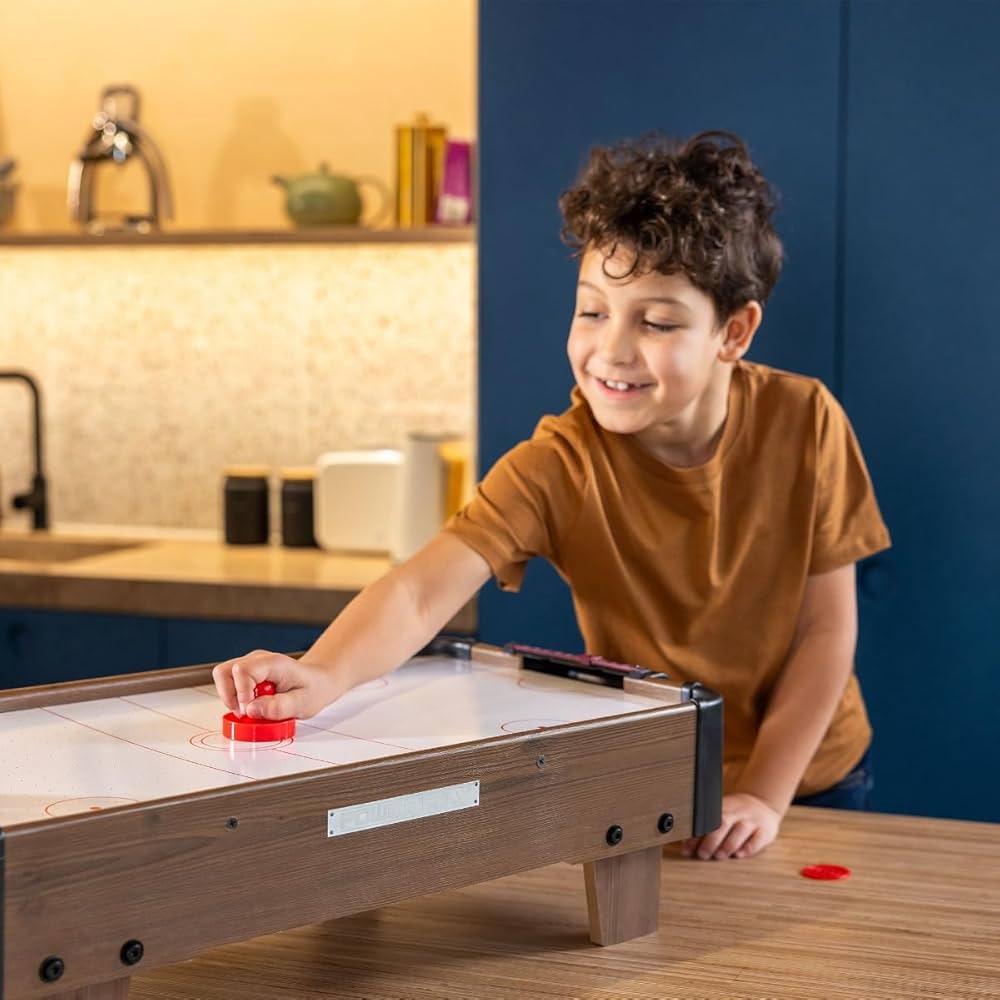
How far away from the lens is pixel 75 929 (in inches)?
34.2

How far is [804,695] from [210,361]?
84.4 inches

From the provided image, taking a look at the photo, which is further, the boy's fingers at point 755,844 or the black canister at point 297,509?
the black canister at point 297,509

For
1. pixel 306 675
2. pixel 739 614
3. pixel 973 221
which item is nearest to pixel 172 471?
pixel 973 221

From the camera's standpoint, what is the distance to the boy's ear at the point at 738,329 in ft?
5.14

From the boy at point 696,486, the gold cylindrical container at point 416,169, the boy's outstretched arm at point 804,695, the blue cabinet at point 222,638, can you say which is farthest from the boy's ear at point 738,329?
the gold cylindrical container at point 416,169

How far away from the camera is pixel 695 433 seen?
1.61m

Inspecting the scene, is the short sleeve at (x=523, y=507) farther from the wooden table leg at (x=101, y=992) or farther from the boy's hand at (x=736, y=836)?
the wooden table leg at (x=101, y=992)

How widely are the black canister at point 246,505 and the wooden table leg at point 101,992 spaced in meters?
2.35

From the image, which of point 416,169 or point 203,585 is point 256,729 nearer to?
point 203,585

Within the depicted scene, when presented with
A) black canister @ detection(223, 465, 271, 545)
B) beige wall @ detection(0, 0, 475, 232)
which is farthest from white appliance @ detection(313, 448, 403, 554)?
beige wall @ detection(0, 0, 475, 232)

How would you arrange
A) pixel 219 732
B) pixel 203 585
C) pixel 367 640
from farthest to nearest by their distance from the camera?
pixel 203 585 → pixel 367 640 → pixel 219 732

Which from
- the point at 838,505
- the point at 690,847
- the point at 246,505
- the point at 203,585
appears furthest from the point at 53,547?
the point at 690,847

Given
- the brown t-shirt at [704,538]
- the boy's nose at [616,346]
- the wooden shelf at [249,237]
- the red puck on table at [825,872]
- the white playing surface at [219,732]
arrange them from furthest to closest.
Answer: the wooden shelf at [249,237] < the brown t-shirt at [704,538] < the boy's nose at [616,346] < the red puck on table at [825,872] < the white playing surface at [219,732]

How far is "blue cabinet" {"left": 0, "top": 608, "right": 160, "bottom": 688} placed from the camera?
9.35 feet
